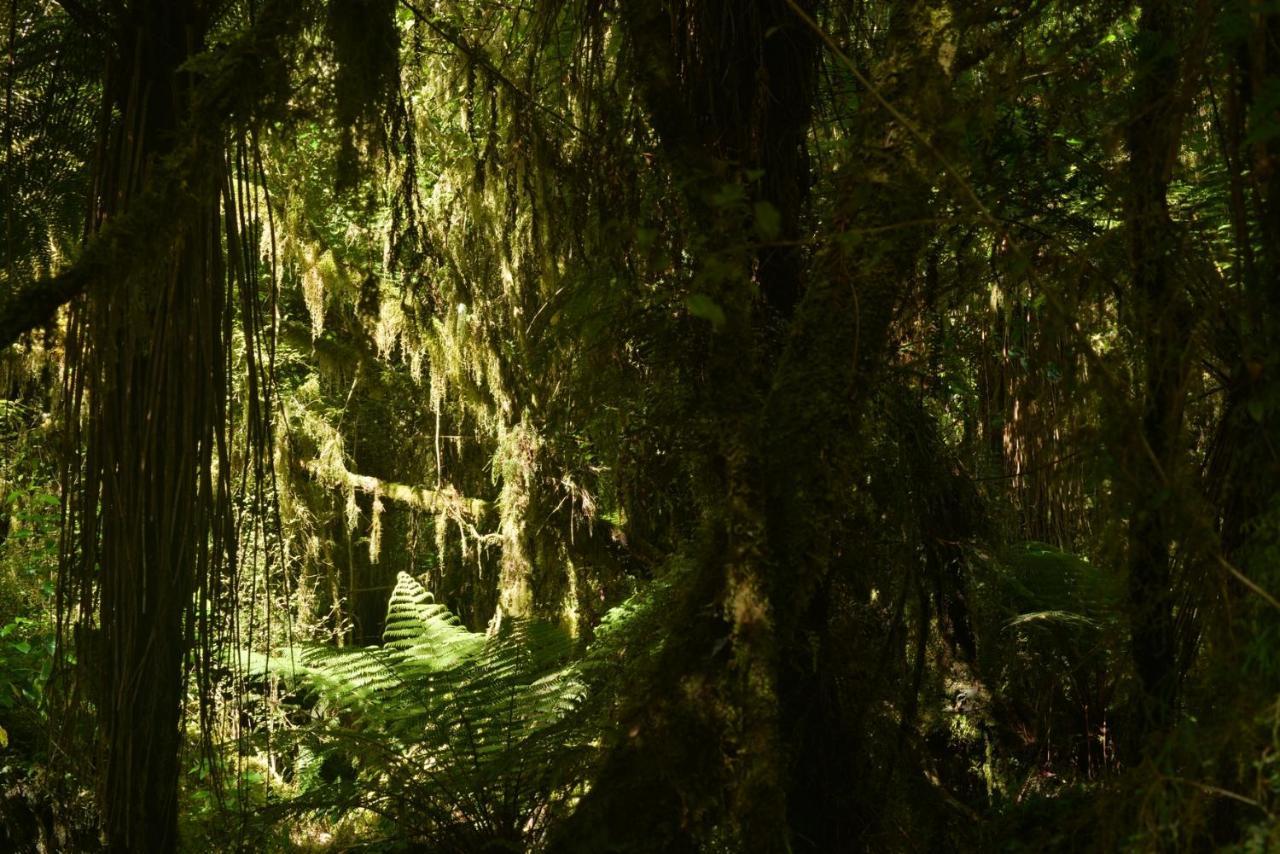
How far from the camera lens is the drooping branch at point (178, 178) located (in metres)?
1.22

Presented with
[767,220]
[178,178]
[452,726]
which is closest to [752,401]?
[767,220]

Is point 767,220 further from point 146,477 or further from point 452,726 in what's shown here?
point 452,726

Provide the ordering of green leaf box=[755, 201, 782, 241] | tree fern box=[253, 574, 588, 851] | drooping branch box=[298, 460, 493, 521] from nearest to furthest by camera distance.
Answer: green leaf box=[755, 201, 782, 241] → tree fern box=[253, 574, 588, 851] → drooping branch box=[298, 460, 493, 521]

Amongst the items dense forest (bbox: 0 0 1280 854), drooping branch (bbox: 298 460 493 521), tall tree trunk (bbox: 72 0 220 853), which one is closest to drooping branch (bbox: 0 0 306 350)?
dense forest (bbox: 0 0 1280 854)

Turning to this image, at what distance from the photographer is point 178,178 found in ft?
4.68

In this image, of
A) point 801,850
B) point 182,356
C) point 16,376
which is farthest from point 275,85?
point 16,376

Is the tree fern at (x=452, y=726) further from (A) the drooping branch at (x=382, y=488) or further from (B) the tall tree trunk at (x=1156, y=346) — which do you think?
(A) the drooping branch at (x=382, y=488)

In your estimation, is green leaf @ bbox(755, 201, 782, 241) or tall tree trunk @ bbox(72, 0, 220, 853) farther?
tall tree trunk @ bbox(72, 0, 220, 853)

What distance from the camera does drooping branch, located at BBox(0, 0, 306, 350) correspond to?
1218 mm

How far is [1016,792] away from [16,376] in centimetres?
572

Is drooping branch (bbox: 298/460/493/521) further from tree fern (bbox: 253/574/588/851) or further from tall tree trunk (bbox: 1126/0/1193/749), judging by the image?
tall tree trunk (bbox: 1126/0/1193/749)

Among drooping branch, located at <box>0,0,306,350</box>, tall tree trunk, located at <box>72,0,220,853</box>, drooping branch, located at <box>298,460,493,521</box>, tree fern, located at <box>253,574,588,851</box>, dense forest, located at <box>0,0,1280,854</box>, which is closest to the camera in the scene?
drooping branch, located at <box>0,0,306,350</box>

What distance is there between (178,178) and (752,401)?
0.84m

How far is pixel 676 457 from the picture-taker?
229 cm
